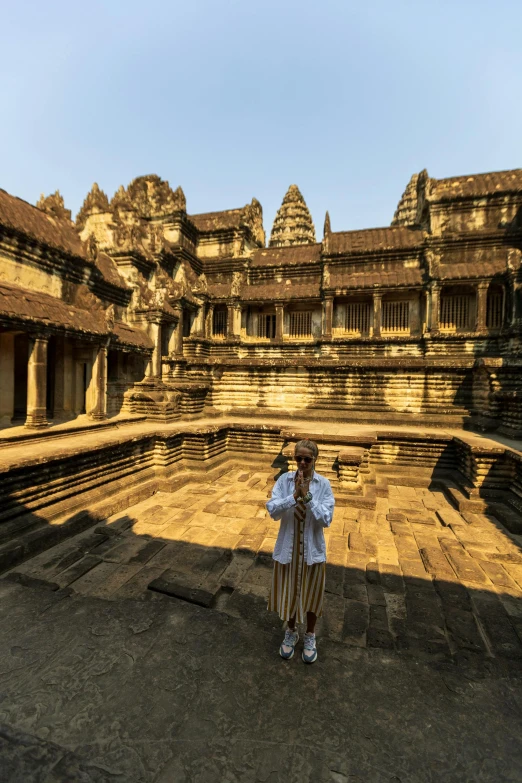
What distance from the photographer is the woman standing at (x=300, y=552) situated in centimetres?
298

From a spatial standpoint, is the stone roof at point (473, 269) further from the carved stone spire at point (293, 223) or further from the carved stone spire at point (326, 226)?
the carved stone spire at point (293, 223)

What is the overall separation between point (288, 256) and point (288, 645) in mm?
20673

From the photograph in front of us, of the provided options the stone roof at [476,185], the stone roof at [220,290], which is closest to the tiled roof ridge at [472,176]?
the stone roof at [476,185]

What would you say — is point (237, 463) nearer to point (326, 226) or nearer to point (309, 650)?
point (309, 650)

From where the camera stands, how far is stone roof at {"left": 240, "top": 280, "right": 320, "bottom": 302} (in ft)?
62.8

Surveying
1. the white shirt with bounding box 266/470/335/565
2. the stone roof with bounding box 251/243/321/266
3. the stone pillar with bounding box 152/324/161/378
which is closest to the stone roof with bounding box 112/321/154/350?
the stone pillar with bounding box 152/324/161/378

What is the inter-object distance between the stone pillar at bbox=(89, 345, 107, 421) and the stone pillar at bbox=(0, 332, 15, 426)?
6.78ft

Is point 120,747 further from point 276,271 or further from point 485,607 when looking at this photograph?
point 276,271

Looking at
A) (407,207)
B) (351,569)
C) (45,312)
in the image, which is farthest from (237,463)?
(407,207)

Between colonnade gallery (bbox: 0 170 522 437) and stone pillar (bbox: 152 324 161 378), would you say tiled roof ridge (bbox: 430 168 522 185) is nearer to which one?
colonnade gallery (bbox: 0 170 522 437)

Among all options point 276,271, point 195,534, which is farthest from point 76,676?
point 276,271

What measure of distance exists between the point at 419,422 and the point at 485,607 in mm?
7909

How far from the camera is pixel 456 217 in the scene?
710 inches

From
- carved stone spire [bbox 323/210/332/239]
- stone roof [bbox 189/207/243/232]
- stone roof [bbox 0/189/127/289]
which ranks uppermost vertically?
stone roof [bbox 189/207/243/232]
